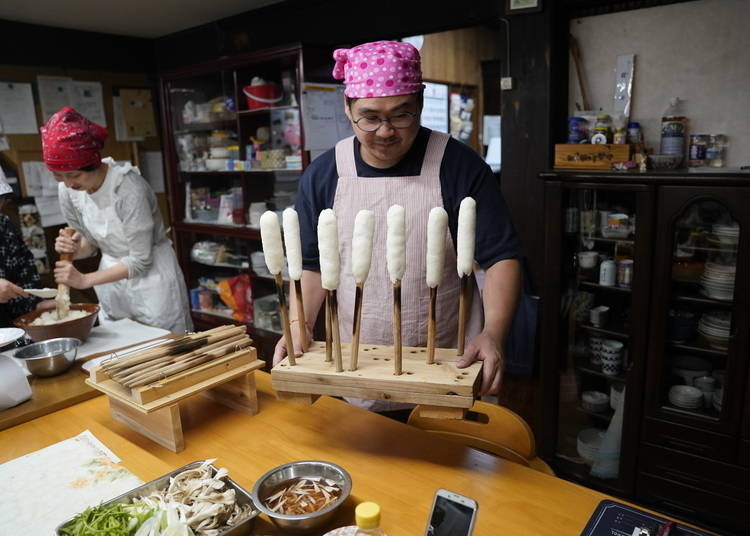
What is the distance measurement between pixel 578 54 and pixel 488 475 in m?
2.56

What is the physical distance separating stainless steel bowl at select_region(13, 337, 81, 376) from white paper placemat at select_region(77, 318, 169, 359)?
0.28 ft

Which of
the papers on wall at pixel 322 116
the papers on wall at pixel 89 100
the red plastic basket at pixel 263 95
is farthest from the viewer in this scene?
the papers on wall at pixel 89 100

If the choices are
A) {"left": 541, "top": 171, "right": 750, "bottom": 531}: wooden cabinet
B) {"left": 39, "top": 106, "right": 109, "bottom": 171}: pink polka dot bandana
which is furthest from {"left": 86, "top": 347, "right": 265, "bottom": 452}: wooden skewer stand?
{"left": 541, "top": 171, "right": 750, "bottom": 531}: wooden cabinet

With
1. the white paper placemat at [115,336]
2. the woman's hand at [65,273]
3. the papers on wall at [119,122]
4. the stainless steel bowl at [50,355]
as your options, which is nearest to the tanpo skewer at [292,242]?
the stainless steel bowl at [50,355]

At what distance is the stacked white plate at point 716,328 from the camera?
2.37m

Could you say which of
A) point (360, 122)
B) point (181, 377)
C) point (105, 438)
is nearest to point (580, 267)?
point (360, 122)

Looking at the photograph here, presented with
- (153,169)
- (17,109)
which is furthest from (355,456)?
(153,169)

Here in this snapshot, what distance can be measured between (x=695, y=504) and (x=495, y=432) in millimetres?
1595

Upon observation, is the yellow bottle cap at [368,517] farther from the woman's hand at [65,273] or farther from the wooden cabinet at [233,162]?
the wooden cabinet at [233,162]

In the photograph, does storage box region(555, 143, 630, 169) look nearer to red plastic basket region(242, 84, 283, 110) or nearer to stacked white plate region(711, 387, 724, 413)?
stacked white plate region(711, 387, 724, 413)

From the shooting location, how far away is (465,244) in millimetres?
1182

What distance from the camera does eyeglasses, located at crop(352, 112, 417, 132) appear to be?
145cm

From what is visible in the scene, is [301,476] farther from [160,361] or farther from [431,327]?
[160,361]

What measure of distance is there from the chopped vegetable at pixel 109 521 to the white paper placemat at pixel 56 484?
142mm
